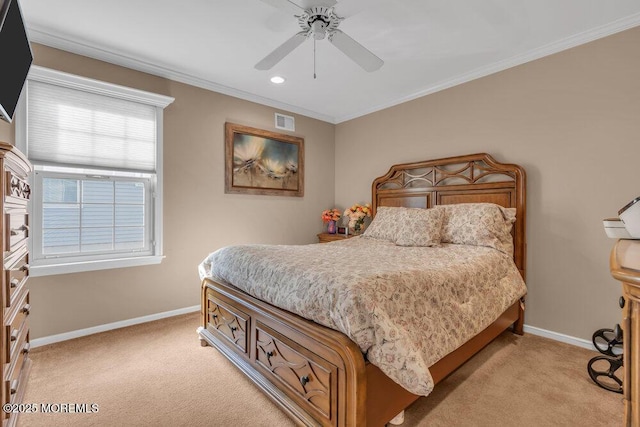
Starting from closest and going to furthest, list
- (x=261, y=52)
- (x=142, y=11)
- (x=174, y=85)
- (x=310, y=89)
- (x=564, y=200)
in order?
(x=142, y=11) < (x=564, y=200) < (x=261, y=52) < (x=174, y=85) < (x=310, y=89)

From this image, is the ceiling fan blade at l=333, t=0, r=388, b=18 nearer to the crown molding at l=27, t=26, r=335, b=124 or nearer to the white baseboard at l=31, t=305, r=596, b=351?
the crown molding at l=27, t=26, r=335, b=124

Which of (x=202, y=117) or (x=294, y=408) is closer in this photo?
(x=294, y=408)

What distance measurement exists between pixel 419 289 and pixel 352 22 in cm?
208

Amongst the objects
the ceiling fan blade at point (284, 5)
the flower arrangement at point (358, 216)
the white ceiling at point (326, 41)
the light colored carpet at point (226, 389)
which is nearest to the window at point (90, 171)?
the white ceiling at point (326, 41)

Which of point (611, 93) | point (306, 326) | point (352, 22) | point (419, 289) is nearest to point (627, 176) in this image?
point (611, 93)

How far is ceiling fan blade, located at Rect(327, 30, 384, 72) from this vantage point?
2053 mm

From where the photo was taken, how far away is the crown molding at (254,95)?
2.45 m

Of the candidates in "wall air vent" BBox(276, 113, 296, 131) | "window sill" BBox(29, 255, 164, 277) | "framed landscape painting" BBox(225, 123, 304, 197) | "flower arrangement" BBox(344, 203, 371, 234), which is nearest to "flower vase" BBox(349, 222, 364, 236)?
"flower arrangement" BBox(344, 203, 371, 234)

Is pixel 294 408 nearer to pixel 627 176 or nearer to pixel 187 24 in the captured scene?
pixel 187 24

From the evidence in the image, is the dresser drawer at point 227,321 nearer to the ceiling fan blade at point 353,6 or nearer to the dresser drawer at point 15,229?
the dresser drawer at point 15,229

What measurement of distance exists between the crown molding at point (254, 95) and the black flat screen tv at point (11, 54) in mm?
786

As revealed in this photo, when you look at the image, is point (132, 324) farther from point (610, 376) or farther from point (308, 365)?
point (610, 376)

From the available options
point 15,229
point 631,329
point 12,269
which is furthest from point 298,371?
point 15,229

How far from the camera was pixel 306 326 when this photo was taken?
5.04ft
